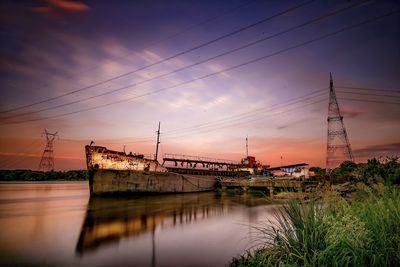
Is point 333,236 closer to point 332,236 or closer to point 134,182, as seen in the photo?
point 332,236

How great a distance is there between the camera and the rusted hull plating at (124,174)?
28.8 m

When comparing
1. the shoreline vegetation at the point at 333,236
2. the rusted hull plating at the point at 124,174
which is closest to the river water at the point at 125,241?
the shoreline vegetation at the point at 333,236

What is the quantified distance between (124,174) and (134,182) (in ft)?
6.08

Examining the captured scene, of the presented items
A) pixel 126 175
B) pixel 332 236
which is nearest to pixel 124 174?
pixel 126 175

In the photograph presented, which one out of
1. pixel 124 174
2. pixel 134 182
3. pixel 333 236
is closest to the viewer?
pixel 333 236

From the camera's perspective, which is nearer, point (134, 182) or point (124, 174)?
point (124, 174)

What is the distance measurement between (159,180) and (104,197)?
322 inches

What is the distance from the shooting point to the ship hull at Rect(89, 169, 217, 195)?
2864cm

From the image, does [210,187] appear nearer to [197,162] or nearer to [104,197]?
[197,162]

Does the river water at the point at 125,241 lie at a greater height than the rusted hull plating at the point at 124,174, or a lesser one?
lesser

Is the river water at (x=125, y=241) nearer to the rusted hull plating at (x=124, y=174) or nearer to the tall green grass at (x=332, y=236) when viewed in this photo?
the tall green grass at (x=332, y=236)

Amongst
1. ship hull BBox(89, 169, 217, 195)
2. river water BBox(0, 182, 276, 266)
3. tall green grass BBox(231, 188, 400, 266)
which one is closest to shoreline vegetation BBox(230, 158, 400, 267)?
tall green grass BBox(231, 188, 400, 266)

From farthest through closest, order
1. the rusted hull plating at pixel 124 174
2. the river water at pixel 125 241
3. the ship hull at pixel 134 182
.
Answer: the rusted hull plating at pixel 124 174 < the ship hull at pixel 134 182 < the river water at pixel 125 241

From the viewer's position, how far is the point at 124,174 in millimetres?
29859
